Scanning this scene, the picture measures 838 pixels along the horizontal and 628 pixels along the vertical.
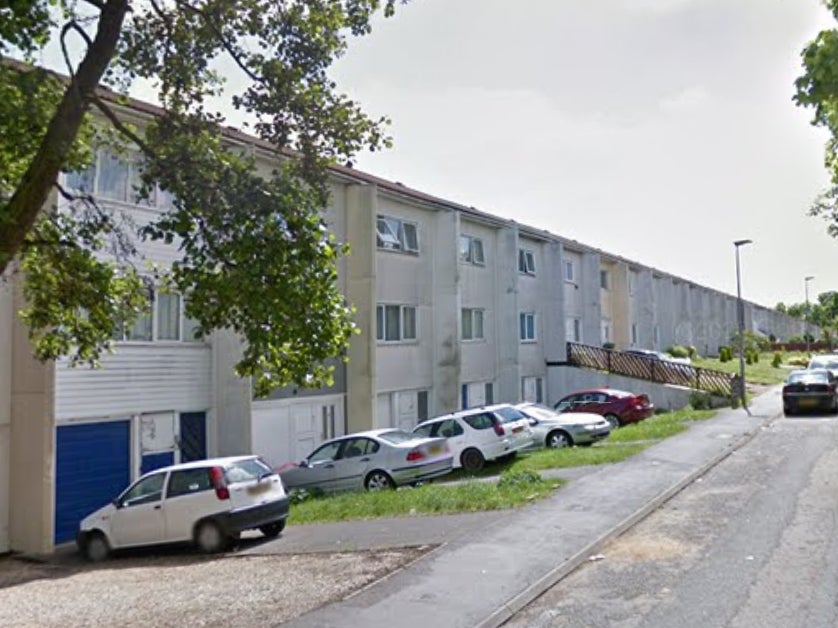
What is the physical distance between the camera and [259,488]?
1370 centimetres

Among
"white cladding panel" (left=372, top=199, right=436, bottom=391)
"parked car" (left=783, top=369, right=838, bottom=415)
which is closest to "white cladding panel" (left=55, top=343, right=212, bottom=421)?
"white cladding panel" (left=372, top=199, right=436, bottom=391)

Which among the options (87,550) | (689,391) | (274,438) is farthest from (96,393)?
(689,391)

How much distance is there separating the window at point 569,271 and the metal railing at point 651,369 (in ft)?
15.9

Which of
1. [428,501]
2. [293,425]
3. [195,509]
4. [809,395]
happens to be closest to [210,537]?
[195,509]

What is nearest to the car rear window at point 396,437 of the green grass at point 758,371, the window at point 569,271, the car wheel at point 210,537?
the car wheel at point 210,537

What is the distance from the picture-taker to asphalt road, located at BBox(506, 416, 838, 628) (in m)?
7.63

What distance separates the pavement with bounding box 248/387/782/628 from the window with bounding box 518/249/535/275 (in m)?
16.7

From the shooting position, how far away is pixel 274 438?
20828 millimetres

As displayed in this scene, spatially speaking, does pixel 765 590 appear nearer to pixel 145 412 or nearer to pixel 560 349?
pixel 145 412

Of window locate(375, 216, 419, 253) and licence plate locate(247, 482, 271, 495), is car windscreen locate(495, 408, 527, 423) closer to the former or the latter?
window locate(375, 216, 419, 253)

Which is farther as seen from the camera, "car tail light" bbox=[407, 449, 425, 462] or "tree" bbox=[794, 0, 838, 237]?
"car tail light" bbox=[407, 449, 425, 462]

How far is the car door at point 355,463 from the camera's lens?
1770 centimetres

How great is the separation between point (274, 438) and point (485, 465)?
5238mm

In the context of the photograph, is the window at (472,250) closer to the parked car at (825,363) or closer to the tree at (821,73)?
the parked car at (825,363)
